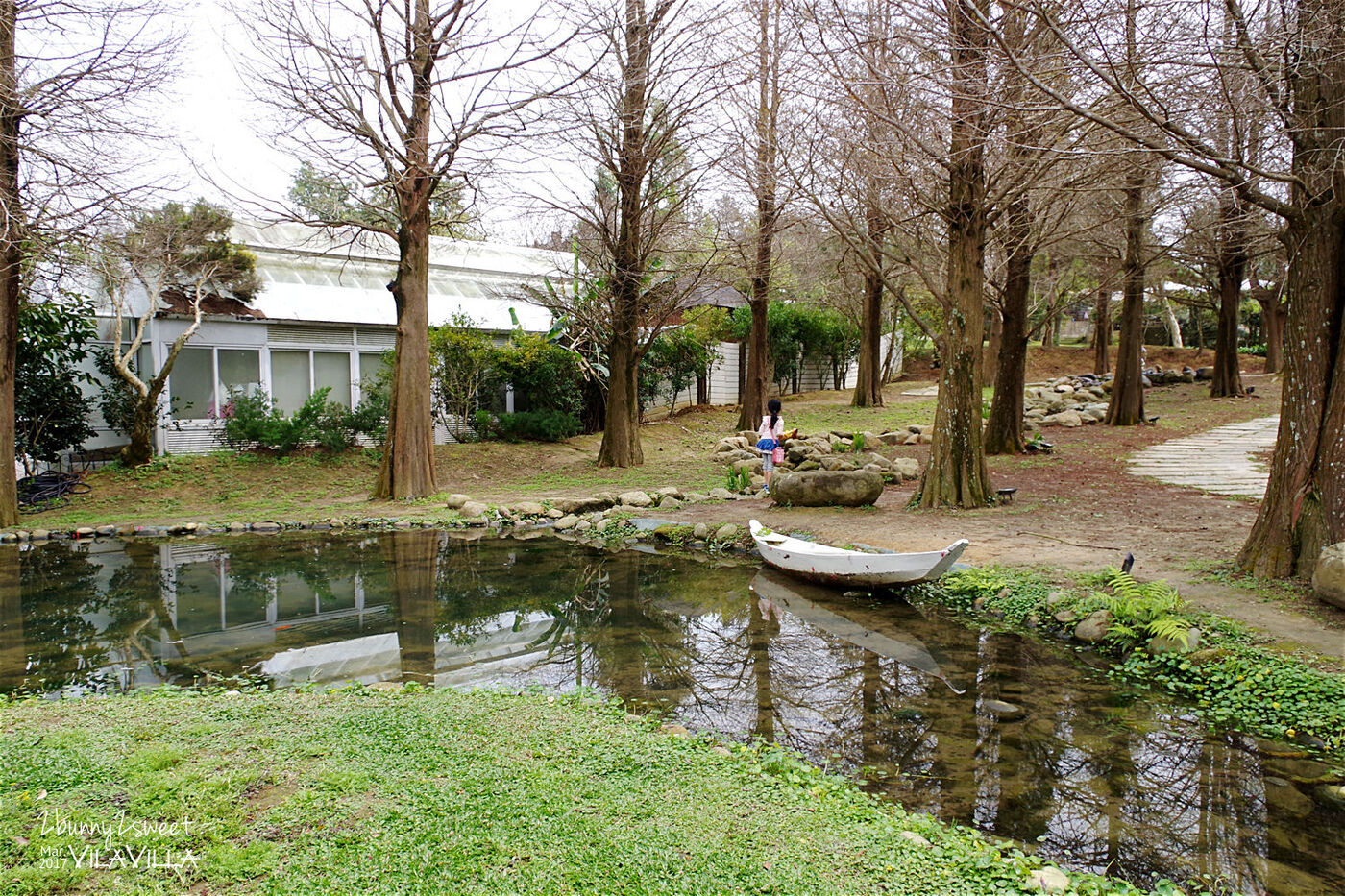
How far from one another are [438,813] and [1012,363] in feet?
49.8

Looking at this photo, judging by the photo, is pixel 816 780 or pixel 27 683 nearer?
pixel 816 780

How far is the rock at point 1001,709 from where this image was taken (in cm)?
542

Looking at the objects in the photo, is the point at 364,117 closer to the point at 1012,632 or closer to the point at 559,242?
the point at 559,242

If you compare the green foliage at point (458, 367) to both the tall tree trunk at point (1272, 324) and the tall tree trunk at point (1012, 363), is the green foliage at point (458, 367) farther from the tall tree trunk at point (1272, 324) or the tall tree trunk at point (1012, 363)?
the tall tree trunk at point (1272, 324)

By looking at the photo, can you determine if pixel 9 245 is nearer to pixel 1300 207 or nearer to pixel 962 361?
pixel 962 361

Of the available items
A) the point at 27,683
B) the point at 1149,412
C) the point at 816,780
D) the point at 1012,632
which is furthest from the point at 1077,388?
the point at 27,683

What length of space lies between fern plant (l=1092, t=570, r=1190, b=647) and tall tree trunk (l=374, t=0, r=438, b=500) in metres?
11.8

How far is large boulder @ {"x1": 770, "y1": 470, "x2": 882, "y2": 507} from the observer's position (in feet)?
40.0

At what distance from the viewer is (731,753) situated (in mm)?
4426

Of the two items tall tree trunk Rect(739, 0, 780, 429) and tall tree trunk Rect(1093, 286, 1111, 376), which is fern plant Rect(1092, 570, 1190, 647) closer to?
tall tree trunk Rect(739, 0, 780, 429)

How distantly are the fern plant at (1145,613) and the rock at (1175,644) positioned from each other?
0.8 inches

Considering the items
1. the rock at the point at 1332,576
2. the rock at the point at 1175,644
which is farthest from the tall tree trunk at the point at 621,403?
the rock at the point at 1332,576

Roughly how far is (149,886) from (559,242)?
1955cm

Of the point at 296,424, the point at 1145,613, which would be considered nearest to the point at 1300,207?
the point at 1145,613
